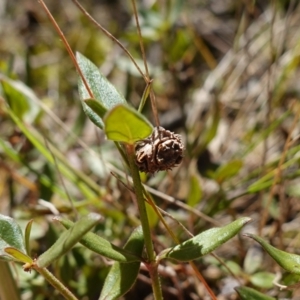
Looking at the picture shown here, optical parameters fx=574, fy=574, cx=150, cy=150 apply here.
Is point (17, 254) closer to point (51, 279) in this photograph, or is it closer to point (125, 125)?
point (51, 279)

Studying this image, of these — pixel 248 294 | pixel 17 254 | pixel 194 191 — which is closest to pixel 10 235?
pixel 17 254

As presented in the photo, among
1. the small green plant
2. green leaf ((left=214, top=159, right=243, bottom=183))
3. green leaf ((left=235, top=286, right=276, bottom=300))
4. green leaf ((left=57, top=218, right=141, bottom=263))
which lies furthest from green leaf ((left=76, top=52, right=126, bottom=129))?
green leaf ((left=214, top=159, right=243, bottom=183))

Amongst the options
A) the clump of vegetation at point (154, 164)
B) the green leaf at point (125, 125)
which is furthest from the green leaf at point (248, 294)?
the green leaf at point (125, 125)

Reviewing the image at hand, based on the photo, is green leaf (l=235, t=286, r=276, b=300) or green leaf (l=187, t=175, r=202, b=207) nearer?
green leaf (l=235, t=286, r=276, b=300)

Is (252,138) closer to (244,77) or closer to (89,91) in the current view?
(244,77)

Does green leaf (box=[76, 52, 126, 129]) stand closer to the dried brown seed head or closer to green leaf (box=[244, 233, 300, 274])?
the dried brown seed head

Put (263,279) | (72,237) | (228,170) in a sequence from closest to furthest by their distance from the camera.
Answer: (72,237) < (263,279) < (228,170)

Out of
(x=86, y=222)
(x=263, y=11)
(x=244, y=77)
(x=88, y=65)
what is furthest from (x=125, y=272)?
(x=263, y=11)

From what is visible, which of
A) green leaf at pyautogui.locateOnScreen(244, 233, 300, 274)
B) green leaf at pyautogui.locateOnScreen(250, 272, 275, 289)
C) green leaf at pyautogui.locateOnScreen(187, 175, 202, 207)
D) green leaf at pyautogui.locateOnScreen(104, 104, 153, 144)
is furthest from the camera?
green leaf at pyautogui.locateOnScreen(187, 175, 202, 207)
